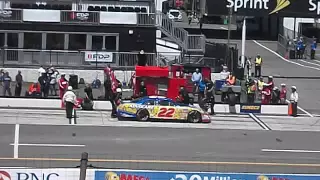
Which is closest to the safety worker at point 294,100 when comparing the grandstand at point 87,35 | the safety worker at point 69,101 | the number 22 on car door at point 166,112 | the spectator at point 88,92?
the number 22 on car door at point 166,112

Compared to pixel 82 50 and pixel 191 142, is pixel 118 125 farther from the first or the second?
pixel 82 50

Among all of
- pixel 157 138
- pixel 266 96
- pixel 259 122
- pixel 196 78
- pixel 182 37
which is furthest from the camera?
pixel 182 37

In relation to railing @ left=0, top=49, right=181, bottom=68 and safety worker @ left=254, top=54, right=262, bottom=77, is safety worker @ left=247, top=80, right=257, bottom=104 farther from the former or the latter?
railing @ left=0, top=49, right=181, bottom=68

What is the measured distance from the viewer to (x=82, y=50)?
40.3 meters

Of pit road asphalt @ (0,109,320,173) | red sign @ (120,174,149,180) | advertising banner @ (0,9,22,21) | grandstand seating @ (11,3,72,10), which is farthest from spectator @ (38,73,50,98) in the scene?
red sign @ (120,174,149,180)

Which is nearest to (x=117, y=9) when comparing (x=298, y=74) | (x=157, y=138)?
(x=298, y=74)

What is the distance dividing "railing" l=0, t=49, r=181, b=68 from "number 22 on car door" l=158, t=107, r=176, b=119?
11.3 meters

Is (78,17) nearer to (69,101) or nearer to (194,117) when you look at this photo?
(69,101)

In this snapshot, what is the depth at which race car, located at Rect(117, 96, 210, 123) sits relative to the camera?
93.8 feet

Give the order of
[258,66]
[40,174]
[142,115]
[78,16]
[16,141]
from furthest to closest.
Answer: [78,16], [258,66], [142,115], [16,141], [40,174]

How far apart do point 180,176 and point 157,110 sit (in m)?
16.9

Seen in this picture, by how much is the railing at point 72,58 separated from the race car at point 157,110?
36.8 ft

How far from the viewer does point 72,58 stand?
1575 inches

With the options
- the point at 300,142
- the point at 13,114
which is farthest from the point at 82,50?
the point at 300,142
